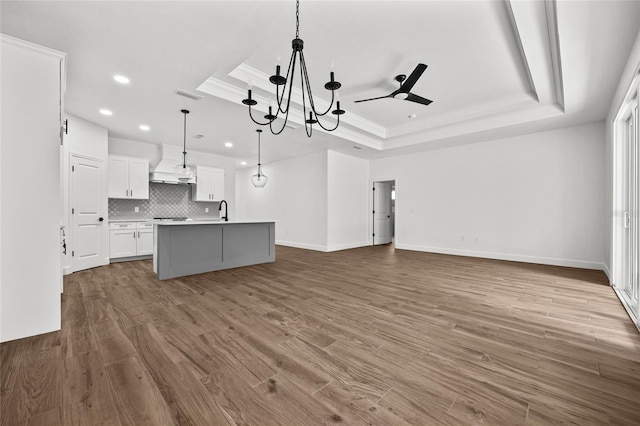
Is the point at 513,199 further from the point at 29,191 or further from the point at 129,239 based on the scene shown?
the point at 129,239

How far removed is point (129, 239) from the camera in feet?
19.6

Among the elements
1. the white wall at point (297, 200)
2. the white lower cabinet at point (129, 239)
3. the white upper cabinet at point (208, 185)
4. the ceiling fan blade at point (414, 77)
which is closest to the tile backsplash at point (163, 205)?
the white upper cabinet at point (208, 185)

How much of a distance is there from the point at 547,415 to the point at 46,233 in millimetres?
4030

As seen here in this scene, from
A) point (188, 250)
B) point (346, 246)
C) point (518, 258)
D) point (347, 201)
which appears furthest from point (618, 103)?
point (188, 250)

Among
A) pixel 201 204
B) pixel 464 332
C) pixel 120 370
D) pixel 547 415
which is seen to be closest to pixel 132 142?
pixel 201 204

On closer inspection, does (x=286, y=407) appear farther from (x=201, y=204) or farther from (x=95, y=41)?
(x=201, y=204)

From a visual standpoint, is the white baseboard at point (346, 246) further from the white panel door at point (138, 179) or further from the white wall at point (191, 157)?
the white panel door at point (138, 179)

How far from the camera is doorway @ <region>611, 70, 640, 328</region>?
334cm

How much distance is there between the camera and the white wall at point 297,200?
757 centimetres

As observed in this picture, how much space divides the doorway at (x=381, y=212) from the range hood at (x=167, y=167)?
17.7 ft

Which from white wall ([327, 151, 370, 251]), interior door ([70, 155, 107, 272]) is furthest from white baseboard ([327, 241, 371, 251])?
interior door ([70, 155, 107, 272])

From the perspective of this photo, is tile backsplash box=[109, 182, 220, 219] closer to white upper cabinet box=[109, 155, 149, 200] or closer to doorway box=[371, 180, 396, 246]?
white upper cabinet box=[109, 155, 149, 200]

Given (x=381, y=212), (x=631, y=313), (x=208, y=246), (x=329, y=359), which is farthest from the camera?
(x=381, y=212)

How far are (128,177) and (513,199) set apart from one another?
859 centimetres
